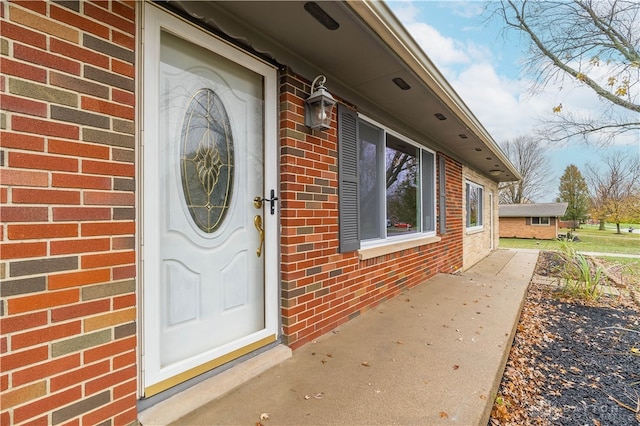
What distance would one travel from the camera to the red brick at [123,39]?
150 cm

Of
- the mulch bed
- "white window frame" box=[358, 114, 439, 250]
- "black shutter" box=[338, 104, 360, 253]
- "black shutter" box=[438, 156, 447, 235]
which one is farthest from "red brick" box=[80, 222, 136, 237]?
"black shutter" box=[438, 156, 447, 235]

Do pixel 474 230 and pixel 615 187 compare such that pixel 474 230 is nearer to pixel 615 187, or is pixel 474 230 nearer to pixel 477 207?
pixel 477 207

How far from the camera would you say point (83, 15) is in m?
1.40

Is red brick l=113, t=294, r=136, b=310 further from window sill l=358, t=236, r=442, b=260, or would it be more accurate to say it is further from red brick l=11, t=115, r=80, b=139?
window sill l=358, t=236, r=442, b=260

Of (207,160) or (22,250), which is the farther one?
(207,160)

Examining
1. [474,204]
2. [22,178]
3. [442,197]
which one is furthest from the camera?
[474,204]

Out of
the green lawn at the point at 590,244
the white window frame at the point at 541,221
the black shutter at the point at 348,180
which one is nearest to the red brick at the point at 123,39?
the black shutter at the point at 348,180

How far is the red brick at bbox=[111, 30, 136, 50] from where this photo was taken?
150 centimetres

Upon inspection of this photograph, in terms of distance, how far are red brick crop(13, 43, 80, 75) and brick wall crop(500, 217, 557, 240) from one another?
26478mm

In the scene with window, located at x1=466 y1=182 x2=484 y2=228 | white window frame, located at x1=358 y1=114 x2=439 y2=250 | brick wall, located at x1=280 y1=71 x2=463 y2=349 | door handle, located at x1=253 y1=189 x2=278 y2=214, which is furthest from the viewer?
window, located at x1=466 y1=182 x2=484 y2=228

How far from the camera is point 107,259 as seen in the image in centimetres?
147

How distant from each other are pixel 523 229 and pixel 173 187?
26146 mm

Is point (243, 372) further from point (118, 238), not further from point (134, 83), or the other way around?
point (134, 83)

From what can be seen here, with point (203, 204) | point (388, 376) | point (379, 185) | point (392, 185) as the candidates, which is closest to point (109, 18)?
point (203, 204)
